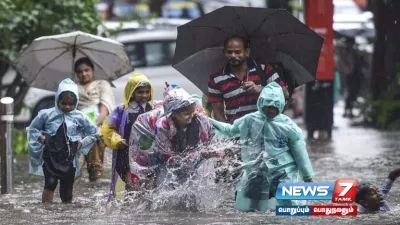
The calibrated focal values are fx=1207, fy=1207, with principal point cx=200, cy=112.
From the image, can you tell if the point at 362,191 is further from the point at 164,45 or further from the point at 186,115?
the point at 164,45

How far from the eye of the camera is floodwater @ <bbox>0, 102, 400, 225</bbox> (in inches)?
385

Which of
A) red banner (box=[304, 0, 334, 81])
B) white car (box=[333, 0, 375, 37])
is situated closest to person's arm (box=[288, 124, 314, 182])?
red banner (box=[304, 0, 334, 81])

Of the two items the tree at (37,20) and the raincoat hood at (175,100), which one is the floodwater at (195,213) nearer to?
the raincoat hood at (175,100)

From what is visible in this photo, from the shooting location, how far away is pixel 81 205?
11.4 m

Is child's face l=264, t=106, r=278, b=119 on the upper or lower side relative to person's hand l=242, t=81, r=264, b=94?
lower

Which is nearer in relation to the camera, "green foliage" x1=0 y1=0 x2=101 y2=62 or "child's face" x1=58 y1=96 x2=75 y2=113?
"child's face" x1=58 y1=96 x2=75 y2=113

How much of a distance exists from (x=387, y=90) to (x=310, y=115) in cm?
262

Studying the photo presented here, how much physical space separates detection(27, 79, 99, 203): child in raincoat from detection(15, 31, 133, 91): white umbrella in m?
2.14

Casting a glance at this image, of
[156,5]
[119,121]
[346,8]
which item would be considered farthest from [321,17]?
[156,5]

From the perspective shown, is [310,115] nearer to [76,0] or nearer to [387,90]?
[387,90]

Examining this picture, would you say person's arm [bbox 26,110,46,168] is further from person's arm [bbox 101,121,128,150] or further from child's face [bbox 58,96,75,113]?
person's arm [bbox 101,121,128,150]

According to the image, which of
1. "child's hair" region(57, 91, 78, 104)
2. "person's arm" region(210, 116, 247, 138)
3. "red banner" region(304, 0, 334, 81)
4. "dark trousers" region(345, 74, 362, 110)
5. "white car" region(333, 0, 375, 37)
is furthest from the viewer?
"dark trousers" region(345, 74, 362, 110)

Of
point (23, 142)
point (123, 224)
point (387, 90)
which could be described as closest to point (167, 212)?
point (123, 224)

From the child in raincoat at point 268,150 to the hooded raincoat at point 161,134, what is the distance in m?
0.27
